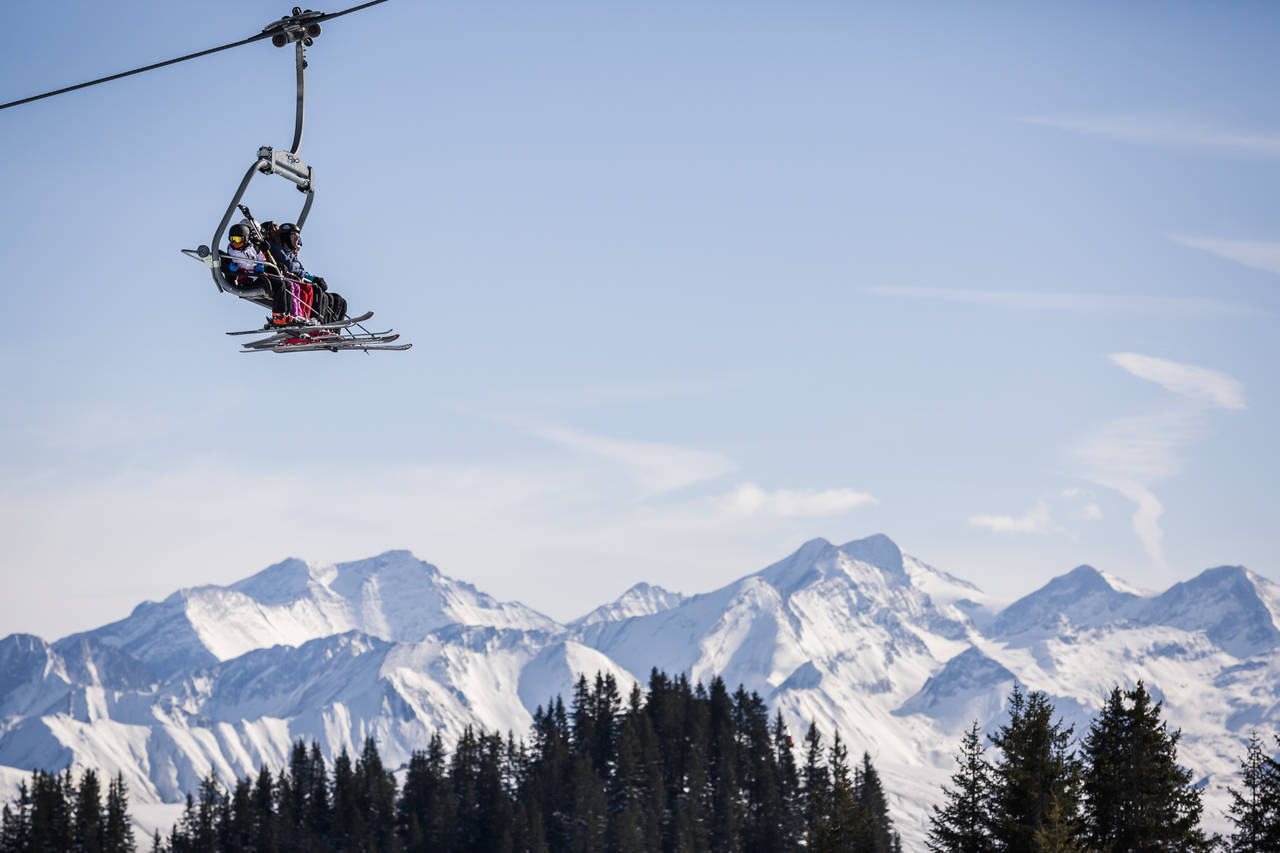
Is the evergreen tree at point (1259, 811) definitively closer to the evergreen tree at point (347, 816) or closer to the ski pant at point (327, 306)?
the ski pant at point (327, 306)

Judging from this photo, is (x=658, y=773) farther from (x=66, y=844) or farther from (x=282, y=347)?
(x=282, y=347)

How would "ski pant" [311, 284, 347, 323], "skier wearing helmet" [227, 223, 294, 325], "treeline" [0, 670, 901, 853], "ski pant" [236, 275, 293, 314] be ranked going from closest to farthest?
"skier wearing helmet" [227, 223, 294, 325] < "ski pant" [236, 275, 293, 314] < "ski pant" [311, 284, 347, 323] < "treeline" [0, 670, 901, 853]

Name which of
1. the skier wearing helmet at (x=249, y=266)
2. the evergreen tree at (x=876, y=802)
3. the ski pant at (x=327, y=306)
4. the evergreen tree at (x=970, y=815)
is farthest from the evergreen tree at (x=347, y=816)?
the skier wearing helmet at (x=249, y=266)

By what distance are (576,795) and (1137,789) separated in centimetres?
7193

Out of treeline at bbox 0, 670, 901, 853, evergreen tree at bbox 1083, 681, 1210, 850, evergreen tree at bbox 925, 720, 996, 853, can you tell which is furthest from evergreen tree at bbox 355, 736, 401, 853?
evergreen tree at bbox 1083, 681, 1210, 850

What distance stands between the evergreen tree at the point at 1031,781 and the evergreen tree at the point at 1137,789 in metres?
1.06

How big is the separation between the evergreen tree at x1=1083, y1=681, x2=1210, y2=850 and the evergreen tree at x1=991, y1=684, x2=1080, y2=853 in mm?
1063

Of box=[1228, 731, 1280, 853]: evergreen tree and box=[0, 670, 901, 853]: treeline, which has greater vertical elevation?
box=[0, 670, 901, 853]: treeline

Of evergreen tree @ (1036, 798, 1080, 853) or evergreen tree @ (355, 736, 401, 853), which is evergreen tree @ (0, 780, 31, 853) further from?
evergreen tree @ (1036, 798, 1080, 853)

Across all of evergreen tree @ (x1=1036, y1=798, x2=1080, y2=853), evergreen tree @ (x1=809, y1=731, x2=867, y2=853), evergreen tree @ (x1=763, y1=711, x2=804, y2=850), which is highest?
evergreen tree @ (x1=763, y1=711, x2=804, y2=850)

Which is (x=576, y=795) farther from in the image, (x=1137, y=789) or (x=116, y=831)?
(x=1137, y=789)

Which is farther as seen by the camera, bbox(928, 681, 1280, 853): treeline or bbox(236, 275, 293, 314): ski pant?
bbox(928, 681, 1280, 853): treeline

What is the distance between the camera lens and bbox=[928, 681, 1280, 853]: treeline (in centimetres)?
4050

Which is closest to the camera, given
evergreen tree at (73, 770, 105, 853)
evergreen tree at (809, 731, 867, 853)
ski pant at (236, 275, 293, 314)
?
ski pant at (236, 275, 293, 314)
